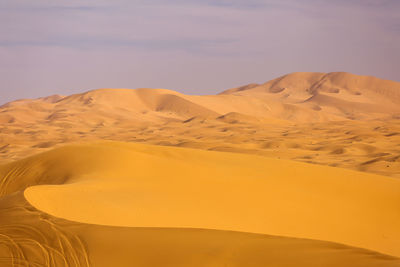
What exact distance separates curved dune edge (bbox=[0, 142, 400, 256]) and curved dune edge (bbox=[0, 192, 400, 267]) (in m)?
0.40

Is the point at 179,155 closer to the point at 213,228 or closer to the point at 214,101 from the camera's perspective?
the point at 213,228

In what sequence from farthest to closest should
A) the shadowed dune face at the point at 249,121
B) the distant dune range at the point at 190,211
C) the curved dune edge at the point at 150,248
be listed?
the shadowed dune face at the point at 249,121 < the distant dune range at the point at 190,211 < the curved dune edge at the point at 150,248

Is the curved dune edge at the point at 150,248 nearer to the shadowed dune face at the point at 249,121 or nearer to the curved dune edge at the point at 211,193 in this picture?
the curved dune edge at the point at 211,193

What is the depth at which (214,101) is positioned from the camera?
291ft

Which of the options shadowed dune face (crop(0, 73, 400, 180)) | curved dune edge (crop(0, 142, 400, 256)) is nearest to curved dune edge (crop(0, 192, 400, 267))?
curved dune edge (crop(0, 142, 400, 256))

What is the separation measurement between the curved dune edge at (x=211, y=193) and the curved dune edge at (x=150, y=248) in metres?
0.40

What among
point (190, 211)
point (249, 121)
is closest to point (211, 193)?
point (190, 211)

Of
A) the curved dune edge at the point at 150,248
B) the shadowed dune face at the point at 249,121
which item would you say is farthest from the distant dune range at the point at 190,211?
the shadowed dune face at the point at 249,121

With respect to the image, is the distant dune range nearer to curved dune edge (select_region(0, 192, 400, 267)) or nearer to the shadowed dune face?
curved dune edge (select_region(0, 192, 400, 267))

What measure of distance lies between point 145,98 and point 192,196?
80678mm

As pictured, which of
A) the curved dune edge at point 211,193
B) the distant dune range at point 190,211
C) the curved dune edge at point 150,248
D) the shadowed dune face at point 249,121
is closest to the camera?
the curved dune edge at point 150,248

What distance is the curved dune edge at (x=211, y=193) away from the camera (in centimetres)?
695

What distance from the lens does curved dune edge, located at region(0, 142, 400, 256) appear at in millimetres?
6945

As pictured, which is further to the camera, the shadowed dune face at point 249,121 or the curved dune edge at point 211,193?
the shadowed dune face at point 249,121
